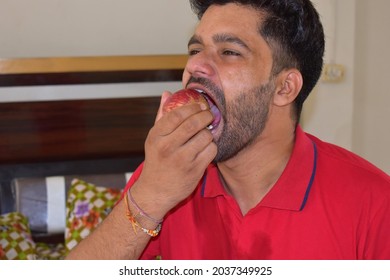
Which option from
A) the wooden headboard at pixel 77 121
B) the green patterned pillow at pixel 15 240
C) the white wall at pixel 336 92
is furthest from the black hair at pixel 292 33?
the white wall at pixel 336 92

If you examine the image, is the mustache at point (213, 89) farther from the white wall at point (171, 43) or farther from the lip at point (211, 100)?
the white wall at point (171, 43)

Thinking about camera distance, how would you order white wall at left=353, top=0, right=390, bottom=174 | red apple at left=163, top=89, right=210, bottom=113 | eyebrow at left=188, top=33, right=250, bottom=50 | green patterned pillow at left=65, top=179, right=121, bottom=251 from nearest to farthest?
red apple at left=163, top=89, right=210, bottom=113, eyebrow at left=188, top=33, right=250, bottom=50, green patterned pillow at left=65, top=179, right=121, bottom=251, white wall at left=353, top=0, right=390, bottom=174

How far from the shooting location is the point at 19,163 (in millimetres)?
2734

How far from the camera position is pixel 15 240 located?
235 centimetres

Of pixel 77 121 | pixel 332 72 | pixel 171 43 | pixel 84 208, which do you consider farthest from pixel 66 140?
pixel 332 72

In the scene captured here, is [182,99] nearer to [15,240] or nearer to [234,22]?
[234,22]

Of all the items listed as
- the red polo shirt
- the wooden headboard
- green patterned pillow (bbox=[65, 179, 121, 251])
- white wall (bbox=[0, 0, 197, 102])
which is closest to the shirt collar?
the red polo shirt

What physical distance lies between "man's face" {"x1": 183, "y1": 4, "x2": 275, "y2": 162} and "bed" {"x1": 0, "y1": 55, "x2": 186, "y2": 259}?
1.32 meters

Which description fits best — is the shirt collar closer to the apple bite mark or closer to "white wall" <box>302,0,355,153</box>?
the apple bite mark

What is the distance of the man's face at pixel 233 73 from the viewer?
1279 mm

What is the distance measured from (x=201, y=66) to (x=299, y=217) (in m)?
0.41

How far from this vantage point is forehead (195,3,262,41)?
1302 millimetres
